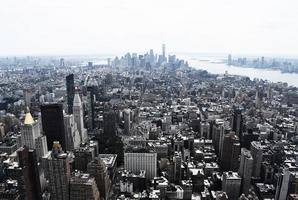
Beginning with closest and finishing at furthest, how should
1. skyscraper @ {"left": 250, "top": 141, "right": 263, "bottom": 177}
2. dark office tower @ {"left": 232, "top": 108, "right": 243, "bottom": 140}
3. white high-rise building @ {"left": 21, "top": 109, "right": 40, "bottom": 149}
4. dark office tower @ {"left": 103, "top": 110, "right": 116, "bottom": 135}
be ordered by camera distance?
skyscraper @ {"left": 250, "top": 141, "right": 263, "bottom": 177}, white high-rise building @ {"left": 21, "top": 109, "right": 40, "bottom": 149}, dark office tower @ {"left": 232, "top": 108, "right": 243, "bottom": 140}, dark office tower @ {"left": 103, "top": 110, "right": 116, "bottom": 135}

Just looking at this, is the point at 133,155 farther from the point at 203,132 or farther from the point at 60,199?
the point at 203,132

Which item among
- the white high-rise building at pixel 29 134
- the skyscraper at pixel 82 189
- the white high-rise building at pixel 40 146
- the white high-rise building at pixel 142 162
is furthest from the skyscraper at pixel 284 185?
the white high-rise building at pixel 29 134

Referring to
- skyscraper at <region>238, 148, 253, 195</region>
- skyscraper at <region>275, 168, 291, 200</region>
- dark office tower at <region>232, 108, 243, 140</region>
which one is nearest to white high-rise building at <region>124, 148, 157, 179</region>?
skyscraper at <region>238, 148, 253, 195</region>

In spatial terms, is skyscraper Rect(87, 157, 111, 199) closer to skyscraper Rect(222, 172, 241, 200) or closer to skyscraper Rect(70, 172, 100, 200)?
skyscraper Rect(70, 172, 100, 200)

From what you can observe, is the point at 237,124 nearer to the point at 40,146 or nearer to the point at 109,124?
the point at 109,124

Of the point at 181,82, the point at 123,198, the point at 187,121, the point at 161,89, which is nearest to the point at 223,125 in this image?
the point at 187,121
